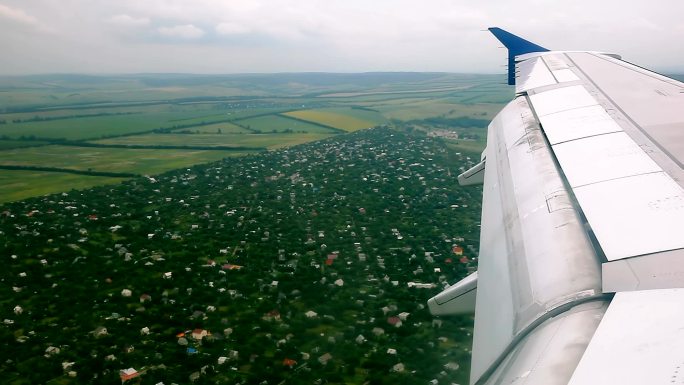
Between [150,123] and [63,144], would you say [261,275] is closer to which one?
[63,144]

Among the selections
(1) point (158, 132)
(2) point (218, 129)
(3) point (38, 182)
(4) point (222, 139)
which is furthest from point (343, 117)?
(3) point (38, 182)

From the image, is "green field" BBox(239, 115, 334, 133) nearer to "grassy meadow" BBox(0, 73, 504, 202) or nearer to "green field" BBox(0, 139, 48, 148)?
"grassy meadow" BBox(0, 73, 504, 202)

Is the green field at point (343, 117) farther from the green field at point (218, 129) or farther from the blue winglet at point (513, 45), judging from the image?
the blue winglet at point (513, 45)

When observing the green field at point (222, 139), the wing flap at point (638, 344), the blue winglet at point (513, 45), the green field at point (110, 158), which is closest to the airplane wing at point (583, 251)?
the wing flap at point (638, 344)

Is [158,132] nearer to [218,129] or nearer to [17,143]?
[218,129]

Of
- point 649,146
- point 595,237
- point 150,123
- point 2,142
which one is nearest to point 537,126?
point 649,146

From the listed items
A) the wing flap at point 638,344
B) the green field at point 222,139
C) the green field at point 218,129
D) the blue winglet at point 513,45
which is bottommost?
the green field at point 222,139
